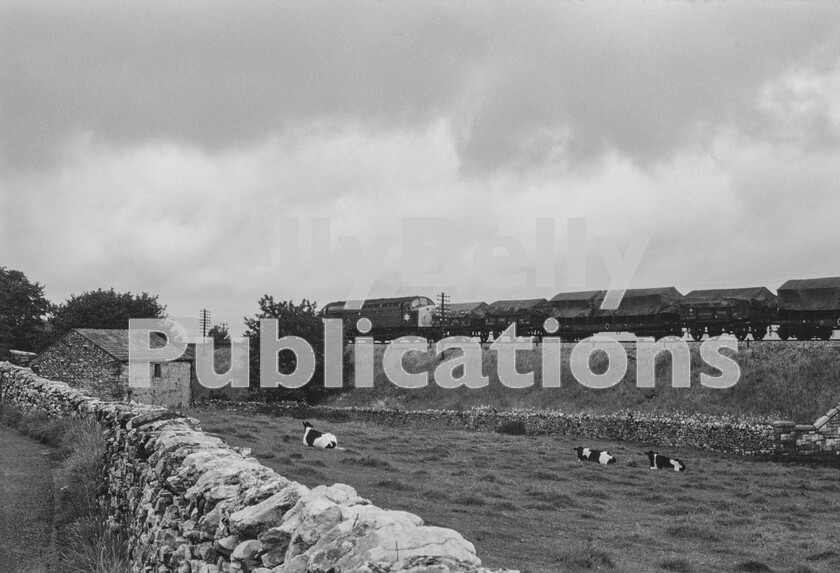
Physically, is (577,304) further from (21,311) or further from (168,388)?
(21,311)

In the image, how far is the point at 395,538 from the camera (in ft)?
11.6

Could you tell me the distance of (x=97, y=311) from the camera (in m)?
61.7

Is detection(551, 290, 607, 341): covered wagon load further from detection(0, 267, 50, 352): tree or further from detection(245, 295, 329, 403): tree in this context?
detection(0, 267, 50, 352): tree

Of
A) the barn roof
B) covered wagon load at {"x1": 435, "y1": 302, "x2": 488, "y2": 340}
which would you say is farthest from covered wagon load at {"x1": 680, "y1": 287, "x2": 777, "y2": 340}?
the barn roof

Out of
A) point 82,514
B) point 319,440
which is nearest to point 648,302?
point 319,440

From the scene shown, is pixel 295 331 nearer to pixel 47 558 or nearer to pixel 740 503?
pixel 740 503

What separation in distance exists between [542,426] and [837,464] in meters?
12.7

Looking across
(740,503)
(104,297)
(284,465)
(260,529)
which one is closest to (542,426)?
(740,503)

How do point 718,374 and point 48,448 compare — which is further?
point 718,374

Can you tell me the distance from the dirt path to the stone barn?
1842 cm

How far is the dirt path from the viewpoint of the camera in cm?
886

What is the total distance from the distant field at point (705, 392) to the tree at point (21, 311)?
3779 cm

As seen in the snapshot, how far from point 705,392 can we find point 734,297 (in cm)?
863

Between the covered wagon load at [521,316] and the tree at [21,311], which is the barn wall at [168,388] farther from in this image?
the tree at [21,311]
